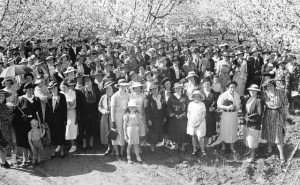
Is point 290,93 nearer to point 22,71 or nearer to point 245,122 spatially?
point 245,122

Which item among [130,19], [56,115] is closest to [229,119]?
[56,115]

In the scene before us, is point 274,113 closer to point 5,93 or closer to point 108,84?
point 108,84

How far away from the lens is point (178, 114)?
8.45 m

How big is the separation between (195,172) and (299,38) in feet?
18.0

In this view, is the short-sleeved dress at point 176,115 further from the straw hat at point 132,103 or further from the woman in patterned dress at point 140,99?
the straw hat at point 132,103

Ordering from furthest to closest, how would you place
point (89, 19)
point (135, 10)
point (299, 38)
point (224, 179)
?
point (89, 19) → point (135, 10) → point (299, 38) → point (224, 179)

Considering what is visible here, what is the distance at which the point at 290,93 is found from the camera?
10.8 meters

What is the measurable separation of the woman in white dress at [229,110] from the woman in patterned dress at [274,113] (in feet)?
2.19

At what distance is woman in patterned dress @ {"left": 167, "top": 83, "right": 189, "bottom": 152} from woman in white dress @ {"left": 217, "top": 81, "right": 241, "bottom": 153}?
2.80 feet

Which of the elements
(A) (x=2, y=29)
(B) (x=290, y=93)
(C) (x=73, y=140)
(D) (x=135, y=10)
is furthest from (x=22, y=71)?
(D) (x=135, y=10)

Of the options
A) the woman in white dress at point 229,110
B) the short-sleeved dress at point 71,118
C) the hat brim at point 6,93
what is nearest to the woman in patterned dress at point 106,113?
the short-sleeved dress at point 71,118

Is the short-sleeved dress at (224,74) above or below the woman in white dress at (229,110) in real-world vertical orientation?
above

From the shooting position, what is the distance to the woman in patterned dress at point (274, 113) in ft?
25.7

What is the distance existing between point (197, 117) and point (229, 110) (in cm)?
79
